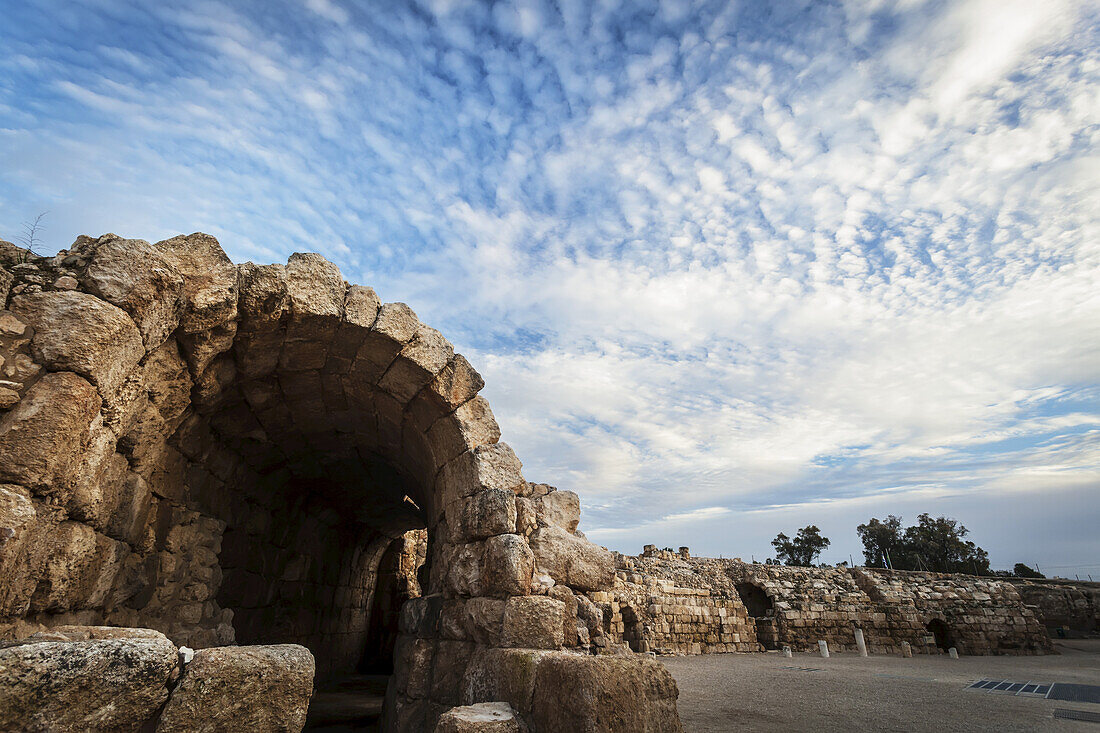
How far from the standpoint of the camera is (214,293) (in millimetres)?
4152

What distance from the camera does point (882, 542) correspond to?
4012cm

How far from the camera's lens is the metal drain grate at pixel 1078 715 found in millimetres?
5359

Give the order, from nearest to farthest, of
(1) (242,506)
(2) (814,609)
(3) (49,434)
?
(3) (49,434) → (1) (242,506) → (2) (814,609)

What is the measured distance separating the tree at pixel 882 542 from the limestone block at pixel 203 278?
4627 cm

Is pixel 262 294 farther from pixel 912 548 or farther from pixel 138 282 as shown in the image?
pixel 912 548

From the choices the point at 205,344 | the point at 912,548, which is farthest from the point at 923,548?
the point at 205,344

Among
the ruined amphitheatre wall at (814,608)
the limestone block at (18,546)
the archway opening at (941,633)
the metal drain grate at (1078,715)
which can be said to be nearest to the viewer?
the limestone block at (18,546)

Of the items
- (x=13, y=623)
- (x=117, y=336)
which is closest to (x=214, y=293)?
(x=117, y=336)

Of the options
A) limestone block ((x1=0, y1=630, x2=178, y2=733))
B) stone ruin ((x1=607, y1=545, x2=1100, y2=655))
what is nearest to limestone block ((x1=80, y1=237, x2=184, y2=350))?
limestone block ((x1=0, y1=630, x2=178, y2=733))

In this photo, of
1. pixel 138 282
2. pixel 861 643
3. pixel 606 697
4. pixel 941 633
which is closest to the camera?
pixel 606 697

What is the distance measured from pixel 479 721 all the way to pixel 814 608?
1715cm

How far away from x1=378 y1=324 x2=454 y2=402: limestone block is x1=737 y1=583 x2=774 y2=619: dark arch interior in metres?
16.4

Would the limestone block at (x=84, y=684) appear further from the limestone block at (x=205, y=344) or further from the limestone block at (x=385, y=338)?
the limestone block at (x=385, y=338)

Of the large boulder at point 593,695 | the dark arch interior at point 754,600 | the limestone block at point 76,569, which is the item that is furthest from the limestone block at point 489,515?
the dark arch interior at point 754,600
